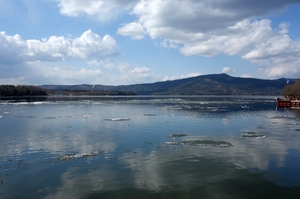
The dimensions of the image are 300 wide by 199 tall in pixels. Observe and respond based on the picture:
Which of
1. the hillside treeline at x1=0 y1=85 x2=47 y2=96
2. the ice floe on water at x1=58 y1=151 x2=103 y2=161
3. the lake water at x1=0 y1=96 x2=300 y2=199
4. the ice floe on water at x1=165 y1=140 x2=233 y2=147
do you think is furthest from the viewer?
the hillside treeline at x1=0 y1=85 x2=47 y2=96

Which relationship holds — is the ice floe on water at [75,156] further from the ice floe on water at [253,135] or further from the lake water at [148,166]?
the ice floe on water at [253,135]

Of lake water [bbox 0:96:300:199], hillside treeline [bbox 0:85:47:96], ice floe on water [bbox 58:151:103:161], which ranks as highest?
hillside treeline [bbox 0:85:47:96]

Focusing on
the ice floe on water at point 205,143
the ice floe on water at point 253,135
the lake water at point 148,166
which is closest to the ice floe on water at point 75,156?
the lake water at point 148,166

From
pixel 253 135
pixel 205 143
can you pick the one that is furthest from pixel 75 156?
pixel 253 135

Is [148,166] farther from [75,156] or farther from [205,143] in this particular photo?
[205,143]

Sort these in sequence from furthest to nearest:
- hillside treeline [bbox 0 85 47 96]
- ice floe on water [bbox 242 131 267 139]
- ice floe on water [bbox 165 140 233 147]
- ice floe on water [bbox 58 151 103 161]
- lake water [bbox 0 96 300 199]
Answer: hillside treeline [bbox 0 85 47 96] → ice floe on water [bbox 242 131 267 139] → ice floe on water [bbox 165 140 233 147] → ice floe on water [bbox 58 151 103 161] → lake water [bbox 0 96 300 199]

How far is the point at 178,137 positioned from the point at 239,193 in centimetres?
1212

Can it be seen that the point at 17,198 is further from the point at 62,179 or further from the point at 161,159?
the point at 161,159

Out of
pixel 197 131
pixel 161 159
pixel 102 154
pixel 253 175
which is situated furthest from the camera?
pixel 197 131

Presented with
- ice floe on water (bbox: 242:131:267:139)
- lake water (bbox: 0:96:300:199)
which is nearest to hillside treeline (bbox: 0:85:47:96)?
lake water (bbox: 0:96:300:199)

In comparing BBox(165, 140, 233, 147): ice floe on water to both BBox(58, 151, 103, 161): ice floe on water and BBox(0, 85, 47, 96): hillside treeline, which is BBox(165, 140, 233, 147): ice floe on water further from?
BBox(0, 85, 47, 96): hillside treeline

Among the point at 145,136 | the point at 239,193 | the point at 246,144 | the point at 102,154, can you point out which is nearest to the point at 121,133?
the point at 145,136

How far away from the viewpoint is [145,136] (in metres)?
23.5

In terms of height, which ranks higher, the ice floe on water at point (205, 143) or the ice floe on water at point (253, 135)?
the ice floe on water at point (205, 143)
